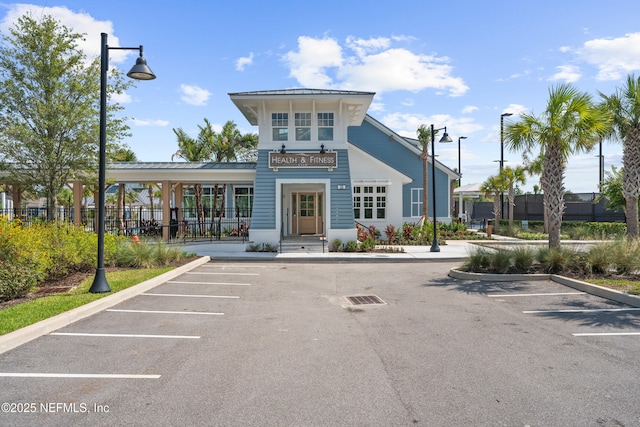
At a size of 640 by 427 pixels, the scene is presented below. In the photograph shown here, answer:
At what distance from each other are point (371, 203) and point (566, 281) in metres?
14.2

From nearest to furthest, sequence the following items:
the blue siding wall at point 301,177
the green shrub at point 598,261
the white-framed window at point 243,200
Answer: the green shrub at point 598,261 → the blue siding wall at point 301,177 → the white-framed window at point 243,200

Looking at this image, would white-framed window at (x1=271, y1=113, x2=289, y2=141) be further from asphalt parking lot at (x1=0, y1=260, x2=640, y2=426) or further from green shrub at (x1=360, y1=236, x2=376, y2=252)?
asphalt parking lot at (x1=0, y1=260, x2=640, y2=426)

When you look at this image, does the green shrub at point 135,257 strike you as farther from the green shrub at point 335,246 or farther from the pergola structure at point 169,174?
the green shrub at point 335,246

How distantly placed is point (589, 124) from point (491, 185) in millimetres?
17954

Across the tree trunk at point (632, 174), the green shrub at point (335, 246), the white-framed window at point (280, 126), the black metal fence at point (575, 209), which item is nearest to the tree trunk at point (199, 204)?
the white-framed window at point (280, 126)

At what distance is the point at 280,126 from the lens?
62.4 feet

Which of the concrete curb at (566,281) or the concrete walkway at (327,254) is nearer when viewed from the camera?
the concrete curb at (566,281)

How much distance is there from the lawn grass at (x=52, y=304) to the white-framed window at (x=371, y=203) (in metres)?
14.9

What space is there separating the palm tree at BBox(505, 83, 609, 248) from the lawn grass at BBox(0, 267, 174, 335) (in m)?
11.8

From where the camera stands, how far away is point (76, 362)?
495cm

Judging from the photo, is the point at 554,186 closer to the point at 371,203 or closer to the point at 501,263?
the point at 501,263

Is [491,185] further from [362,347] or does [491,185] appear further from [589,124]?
[362,347]

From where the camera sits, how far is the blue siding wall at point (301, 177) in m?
18.5

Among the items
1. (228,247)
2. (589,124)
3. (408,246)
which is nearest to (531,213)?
(408,246)
